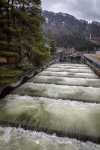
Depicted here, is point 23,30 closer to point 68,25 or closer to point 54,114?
point 54,114

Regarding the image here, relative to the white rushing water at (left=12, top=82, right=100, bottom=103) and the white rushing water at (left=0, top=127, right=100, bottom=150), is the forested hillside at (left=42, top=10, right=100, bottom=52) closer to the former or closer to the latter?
the white rushing water at (left=12, top=82, right=100, bottom=103)

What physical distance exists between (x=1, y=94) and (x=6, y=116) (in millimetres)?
2478

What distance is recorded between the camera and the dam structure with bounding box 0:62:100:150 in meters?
4.89

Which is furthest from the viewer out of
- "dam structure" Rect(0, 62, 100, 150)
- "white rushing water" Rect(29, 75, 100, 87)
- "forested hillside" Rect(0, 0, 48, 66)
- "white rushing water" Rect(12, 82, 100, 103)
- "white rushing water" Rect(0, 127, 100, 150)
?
"white rushing water" Rect(29, 75, 100, 87)

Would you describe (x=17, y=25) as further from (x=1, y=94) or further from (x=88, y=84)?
(x=88, y=84)

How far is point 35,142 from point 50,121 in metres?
1.22

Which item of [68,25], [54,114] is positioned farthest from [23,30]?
[68,25]

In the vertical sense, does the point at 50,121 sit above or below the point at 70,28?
below

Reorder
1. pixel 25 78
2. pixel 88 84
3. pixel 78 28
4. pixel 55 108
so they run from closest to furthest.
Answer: pixel 55 108, pixel 88 84, pixel 25 78, pixel 78 28

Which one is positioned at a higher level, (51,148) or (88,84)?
(88,84)

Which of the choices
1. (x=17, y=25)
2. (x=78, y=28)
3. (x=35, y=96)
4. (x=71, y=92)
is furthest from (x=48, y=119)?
(x=78, y=28)

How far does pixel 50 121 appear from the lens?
5.96 meters

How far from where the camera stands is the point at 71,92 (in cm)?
945

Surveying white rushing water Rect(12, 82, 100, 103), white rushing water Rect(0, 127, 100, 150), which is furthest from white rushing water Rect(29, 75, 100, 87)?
white rushing water Rect(0, 127, 100, 150)
